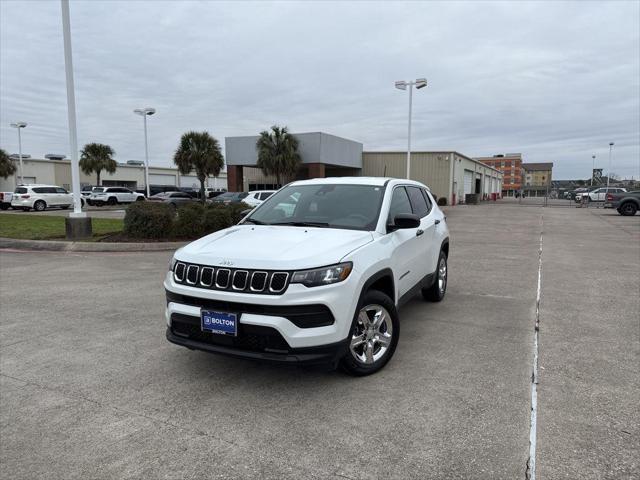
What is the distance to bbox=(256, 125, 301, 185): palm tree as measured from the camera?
1334 inches

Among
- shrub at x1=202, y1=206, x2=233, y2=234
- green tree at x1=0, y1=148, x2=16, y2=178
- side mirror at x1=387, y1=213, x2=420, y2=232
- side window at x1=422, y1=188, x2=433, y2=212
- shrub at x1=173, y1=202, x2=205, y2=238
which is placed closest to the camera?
side mirror at x1=387, y1=213, x2=420, y2=232

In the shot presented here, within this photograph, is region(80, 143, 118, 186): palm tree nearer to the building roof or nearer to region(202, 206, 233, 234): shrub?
region(202, 206, 233, 234): shrub

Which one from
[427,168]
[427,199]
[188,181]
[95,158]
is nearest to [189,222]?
[427,199]

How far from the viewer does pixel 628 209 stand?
27047 mm

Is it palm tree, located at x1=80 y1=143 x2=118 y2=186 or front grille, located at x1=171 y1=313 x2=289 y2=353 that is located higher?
palm tree, located at x1=80 y1=143 x2=118 y2=186

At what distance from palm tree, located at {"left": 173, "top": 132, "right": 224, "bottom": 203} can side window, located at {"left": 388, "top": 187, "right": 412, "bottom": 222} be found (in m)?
32.7

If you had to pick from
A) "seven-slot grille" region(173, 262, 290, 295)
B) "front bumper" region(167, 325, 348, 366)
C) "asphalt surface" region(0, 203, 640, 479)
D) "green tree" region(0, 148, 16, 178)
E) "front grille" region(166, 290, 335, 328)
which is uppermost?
"green tree" region(0, 148, 16, 178)

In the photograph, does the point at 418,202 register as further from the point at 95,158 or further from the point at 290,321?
the point at 95,158

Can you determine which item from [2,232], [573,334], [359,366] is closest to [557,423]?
[359,366]

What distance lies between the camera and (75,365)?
4.16 metres

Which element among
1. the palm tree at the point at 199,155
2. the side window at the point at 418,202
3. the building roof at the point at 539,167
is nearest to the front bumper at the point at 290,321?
the side window at the point at 418,202

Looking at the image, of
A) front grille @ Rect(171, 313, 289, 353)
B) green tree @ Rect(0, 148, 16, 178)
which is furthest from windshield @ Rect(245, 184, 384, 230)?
green tree @ Rect(0, 148, 16, 178)

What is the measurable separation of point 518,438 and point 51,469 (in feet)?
9.33

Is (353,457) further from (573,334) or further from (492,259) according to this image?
(492,259)
